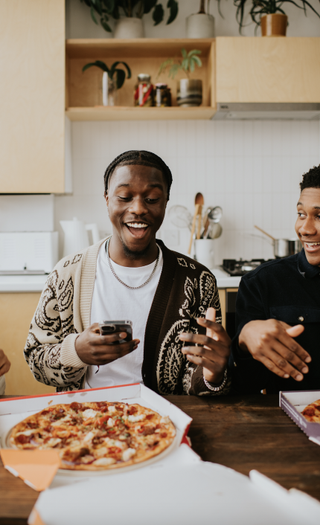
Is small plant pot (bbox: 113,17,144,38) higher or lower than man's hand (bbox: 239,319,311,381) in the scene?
higher

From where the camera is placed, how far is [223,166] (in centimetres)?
300

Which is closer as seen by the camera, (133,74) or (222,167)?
(133,74)

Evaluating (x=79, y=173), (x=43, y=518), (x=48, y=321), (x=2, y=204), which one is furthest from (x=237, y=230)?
(x=43, y=518)

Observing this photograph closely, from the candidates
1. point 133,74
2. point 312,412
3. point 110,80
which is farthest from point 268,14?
point 312,412

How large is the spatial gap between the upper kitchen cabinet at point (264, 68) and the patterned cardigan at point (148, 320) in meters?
1.57

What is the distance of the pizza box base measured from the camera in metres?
0.60

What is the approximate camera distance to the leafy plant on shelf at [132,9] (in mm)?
2696

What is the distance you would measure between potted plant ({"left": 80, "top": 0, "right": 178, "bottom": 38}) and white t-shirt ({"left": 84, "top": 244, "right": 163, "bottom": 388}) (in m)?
Answer: 1.83

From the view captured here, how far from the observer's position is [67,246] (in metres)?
2.76

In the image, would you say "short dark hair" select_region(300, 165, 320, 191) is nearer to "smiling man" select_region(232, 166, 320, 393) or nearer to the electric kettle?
"smiling man" select_region(232, 166, 320, 393)

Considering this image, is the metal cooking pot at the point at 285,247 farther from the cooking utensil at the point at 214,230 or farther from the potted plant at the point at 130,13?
the potted plant at the point at 130,13

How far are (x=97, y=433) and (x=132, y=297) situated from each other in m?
0.57

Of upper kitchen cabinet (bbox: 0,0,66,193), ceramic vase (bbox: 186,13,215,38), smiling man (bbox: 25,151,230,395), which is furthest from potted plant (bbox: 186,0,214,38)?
smiling man (bbox: 25,151,230,395)

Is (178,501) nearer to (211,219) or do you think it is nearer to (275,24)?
(211,219)
